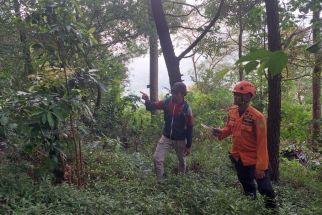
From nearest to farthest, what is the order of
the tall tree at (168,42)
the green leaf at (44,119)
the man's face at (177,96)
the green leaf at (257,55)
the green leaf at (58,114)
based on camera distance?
the green leaf at (257,55)
the green leaf at (44,119)
the green leaf at (58,114)
the man's face at (177,96)
the tall tree at (168,42)

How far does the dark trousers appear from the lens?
454cm

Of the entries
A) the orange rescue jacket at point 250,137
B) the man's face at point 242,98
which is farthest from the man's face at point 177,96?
the man's face at point 242,98

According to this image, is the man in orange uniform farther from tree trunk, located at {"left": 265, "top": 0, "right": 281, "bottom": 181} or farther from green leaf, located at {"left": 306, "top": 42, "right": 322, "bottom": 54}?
green leaf, located at {"left": 306, "top": 42, "right": 322, "bottom": 54}

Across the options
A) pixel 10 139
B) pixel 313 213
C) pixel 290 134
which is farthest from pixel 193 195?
pixel 290 134

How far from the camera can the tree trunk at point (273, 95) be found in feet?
19.6

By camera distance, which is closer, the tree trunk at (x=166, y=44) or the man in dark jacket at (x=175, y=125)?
the man in dark jacket at (x=175, y=125)

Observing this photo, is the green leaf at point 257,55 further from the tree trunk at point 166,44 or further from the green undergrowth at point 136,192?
the tree trunk at point 166,44

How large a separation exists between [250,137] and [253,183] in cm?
64

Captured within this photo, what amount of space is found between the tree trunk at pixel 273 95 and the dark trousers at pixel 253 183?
1.73 m

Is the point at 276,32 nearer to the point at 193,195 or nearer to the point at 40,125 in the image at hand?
the point at 193,195

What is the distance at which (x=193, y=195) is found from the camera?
15.1ft

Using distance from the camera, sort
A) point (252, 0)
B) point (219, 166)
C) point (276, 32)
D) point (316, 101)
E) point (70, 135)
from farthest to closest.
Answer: point (316, 101)
point (252, 0)
point (219, 166)
point (276, 32)
point (70, 135)

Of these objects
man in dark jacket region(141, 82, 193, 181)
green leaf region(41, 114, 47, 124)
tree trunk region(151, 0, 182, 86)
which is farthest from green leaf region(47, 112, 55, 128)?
tree trunk region(151, 0, 182, 86)

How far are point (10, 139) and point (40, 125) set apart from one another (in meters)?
1.16
